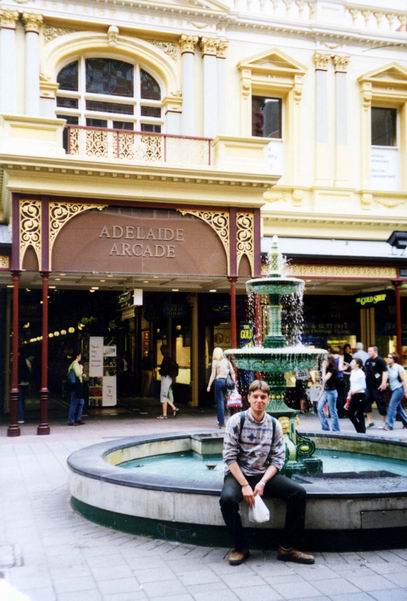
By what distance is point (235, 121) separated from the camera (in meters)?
20.9

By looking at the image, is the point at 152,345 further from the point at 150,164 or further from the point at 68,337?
the point at 150,164

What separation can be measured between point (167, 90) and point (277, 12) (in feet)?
15.0

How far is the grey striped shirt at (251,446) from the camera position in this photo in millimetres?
6137

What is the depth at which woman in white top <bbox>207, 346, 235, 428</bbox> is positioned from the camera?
15.7m

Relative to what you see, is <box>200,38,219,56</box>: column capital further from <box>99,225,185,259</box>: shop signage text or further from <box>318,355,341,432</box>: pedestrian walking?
<box>318,355,341,432</box>: pedestrian walking

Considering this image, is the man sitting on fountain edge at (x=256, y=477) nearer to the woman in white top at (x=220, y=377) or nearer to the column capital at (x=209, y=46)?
the woman in white top at (x=220, y=377)

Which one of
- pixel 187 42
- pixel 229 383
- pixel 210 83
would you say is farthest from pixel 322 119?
pixel 229 383

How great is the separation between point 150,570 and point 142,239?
37.7 feet

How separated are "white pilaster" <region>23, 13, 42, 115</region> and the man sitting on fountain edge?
14.7m

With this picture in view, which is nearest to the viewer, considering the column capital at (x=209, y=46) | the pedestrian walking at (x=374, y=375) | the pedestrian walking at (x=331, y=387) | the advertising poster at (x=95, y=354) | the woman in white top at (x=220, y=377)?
the pedestrian walking at (x=331, y=387)

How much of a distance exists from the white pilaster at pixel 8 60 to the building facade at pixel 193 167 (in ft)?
0.16

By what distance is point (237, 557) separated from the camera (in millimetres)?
5812

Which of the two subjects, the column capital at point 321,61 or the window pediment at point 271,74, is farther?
the column capital at point 321,61

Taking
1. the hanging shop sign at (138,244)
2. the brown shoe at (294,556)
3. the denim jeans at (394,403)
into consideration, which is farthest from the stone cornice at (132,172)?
the brown shoe at (294,556)
